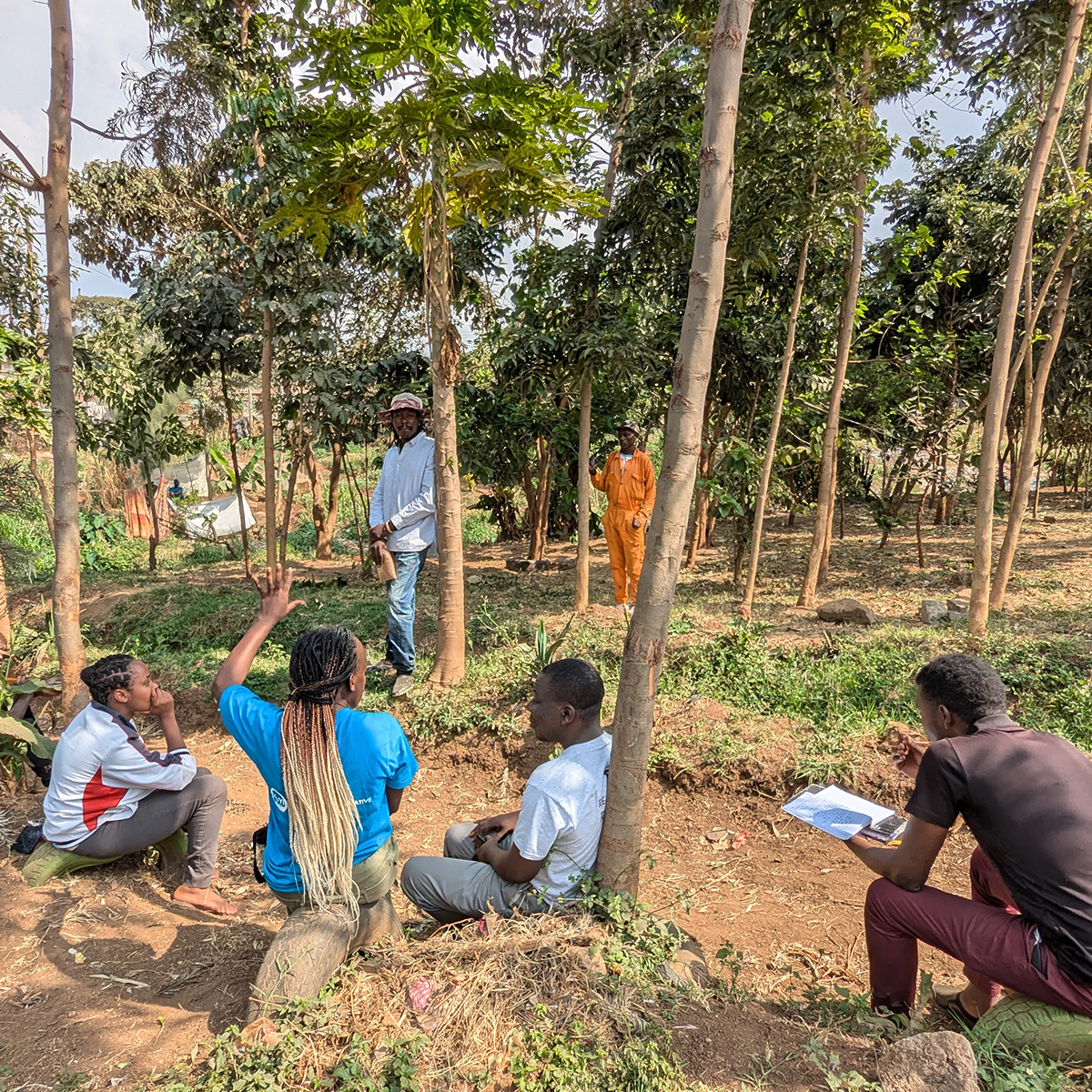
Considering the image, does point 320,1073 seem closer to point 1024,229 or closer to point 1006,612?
point 1024,229

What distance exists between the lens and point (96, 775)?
3221 millimetres

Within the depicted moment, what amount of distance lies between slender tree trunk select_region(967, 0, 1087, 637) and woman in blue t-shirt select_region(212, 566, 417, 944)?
4.89m

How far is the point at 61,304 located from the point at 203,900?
4189mm

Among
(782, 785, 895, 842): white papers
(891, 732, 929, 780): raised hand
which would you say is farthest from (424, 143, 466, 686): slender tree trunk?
(891, 732, 929, 780): raised hand

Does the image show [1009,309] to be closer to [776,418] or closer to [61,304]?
[776,418]

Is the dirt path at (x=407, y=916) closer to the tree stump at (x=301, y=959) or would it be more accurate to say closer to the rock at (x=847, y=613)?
the tree stump at (x=301, y=959)

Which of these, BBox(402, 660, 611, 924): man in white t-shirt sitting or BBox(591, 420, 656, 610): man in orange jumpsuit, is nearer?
BBox(402, 660, 611, 924): man in white t-shirt sitting

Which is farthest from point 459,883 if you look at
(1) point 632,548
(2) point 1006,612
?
(2) point 1006,612

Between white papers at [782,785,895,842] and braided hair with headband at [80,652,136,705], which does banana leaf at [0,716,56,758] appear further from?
white papers at [782,785,895,842]

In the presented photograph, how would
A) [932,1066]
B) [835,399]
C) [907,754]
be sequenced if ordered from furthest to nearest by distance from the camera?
[835,399], [907,754], [932,1066]

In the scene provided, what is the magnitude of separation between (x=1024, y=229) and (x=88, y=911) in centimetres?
701

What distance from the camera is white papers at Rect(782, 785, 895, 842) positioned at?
8.96 ft

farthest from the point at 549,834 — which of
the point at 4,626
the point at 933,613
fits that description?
the point at 4,626

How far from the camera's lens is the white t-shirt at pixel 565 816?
2.53 meters
